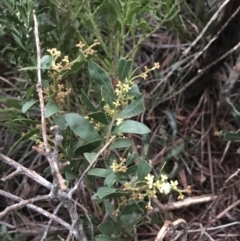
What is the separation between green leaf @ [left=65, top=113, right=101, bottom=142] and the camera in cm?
82

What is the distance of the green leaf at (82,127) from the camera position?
2.69 ft

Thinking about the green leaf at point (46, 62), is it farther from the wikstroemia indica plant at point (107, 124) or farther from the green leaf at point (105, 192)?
the green leaf at point (105, 192)

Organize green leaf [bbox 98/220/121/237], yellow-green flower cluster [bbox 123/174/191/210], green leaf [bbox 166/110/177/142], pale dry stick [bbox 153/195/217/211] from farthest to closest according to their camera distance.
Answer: green leaf [bbox 166/110/177/142] < pale dry stick [bbox 153/195/217/211] < green leaf [bbox 98/220/121/237] < yellow-green flower cluster [bbox 123/174/191/210]

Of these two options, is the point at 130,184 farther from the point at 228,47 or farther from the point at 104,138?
the point at 228,47

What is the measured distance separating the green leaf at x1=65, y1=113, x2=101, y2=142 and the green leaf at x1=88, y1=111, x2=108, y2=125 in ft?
0.07

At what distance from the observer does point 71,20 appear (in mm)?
979

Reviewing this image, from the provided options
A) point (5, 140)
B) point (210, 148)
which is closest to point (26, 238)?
point (5, 140)

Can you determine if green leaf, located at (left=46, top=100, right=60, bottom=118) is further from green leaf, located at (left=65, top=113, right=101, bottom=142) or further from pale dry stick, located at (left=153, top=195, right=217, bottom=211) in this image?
pale dry stick, located at (left=153, top=195, right=217, bottom=211)

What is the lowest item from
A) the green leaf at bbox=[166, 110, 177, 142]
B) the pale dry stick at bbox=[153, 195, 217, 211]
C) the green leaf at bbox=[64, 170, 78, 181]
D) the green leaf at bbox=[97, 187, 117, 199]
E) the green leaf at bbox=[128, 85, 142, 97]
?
the pale dry stick at bbox=[153, 195, 217, 211]

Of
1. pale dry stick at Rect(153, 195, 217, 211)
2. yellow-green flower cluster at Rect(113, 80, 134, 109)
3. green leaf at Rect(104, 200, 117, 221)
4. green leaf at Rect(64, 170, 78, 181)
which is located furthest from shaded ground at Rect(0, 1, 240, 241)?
yellow-green flower cluster at Rect(113, 80, 134, 109)

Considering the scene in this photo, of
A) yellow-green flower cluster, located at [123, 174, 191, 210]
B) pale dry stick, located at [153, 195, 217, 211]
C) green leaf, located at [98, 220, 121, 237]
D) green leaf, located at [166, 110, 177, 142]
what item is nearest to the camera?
yellow-green flower cluster, located at [123, 174, 191, 210]

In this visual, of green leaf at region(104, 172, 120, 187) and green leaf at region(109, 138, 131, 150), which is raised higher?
green leaf at region(109, 138, 131, 150)

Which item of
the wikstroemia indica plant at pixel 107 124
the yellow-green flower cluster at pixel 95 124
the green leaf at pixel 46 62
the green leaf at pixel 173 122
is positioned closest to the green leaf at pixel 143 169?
the wikstroemia indica plant at pixel 107 124

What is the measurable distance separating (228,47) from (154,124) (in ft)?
0.92
